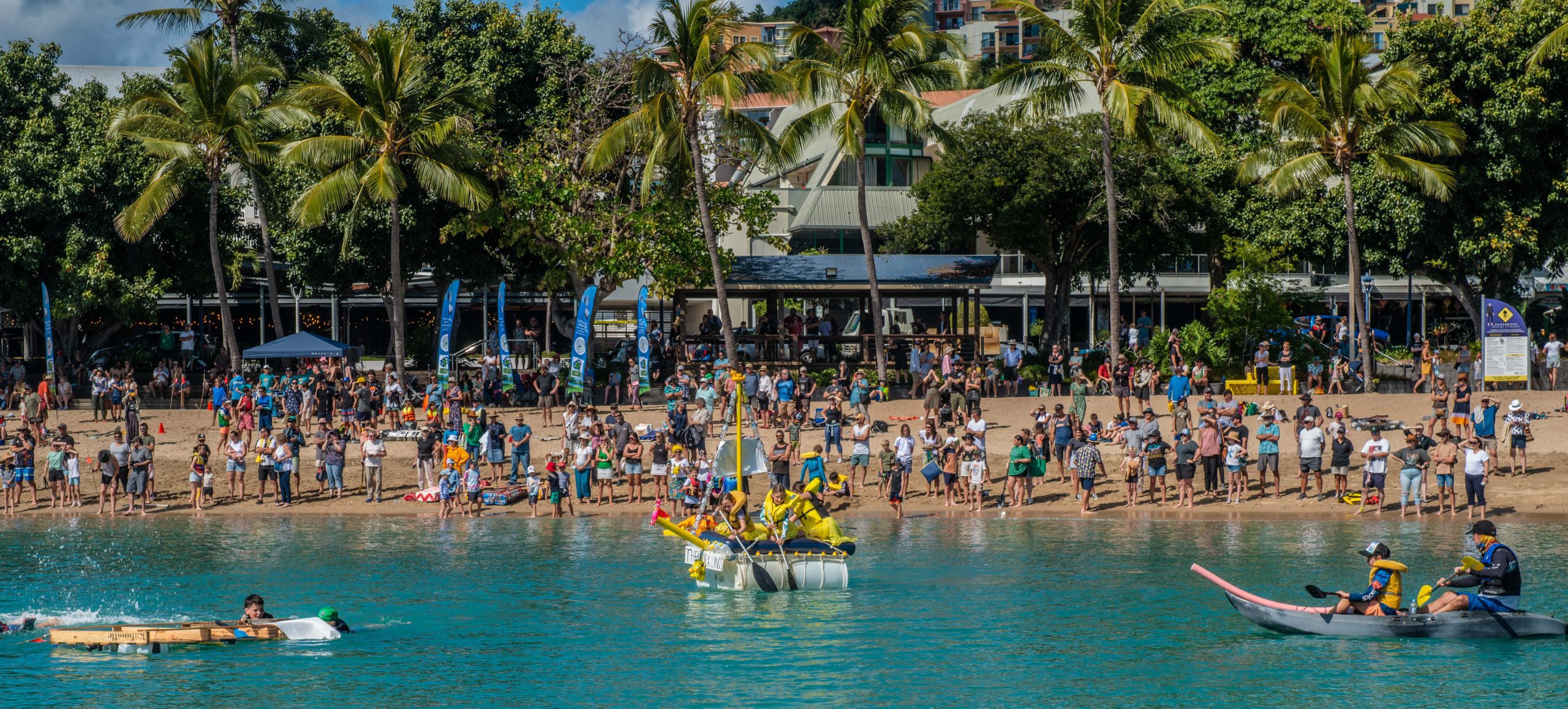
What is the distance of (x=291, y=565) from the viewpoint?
93.7 ft

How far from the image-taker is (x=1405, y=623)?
21.6 meters

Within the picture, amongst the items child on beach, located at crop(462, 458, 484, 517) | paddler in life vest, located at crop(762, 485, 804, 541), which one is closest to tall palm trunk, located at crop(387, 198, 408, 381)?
child on beach, located at crop(462, 458, 484, 517)

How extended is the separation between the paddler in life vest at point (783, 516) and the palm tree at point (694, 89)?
52.6 ft

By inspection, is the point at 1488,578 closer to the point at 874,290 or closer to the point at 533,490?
the point at 533,490

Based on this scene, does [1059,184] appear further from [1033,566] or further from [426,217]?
[1033,566]

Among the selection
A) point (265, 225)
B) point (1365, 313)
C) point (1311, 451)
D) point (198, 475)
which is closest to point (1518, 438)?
point (1311, 451)

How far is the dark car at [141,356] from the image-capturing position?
47.8m

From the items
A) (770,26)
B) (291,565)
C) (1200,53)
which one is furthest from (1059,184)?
(770,26)

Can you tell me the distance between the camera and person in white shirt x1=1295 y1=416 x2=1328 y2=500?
32.2 metres

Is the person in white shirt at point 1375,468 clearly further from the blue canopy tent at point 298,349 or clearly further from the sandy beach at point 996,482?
the blue canopy tent at point 298,349

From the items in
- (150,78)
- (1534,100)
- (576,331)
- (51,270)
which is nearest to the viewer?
(576,331)

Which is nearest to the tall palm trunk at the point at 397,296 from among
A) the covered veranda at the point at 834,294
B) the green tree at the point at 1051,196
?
the covered veranda at the point at 834,294

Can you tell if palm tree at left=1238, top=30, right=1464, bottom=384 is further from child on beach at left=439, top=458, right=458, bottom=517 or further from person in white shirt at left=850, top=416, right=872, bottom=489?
child on beach at left=439, top=458, right=458, bottom=517

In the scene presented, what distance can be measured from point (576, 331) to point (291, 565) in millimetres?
13045
